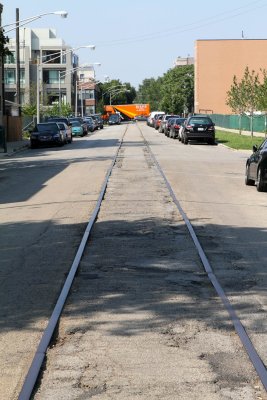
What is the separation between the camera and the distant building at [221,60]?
105 metres

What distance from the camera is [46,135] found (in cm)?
4634

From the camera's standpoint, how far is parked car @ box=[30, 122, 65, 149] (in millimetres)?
46281

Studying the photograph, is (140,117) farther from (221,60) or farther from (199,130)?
(199,130)

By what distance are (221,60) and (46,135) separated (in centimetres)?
6371

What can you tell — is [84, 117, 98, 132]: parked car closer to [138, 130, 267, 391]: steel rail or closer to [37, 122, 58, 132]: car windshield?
[37, 122, 58, 132]: car windshield

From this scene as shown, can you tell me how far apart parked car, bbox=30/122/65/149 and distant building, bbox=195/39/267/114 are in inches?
2400

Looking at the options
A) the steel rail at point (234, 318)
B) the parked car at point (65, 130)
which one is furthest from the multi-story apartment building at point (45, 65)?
the steel rail at point (234, 318)

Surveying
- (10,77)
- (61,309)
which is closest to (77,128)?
(10,77)

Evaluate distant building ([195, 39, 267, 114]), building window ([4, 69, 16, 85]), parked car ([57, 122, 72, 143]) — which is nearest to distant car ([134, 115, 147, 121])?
distant building ([195, 39, 267, 114])

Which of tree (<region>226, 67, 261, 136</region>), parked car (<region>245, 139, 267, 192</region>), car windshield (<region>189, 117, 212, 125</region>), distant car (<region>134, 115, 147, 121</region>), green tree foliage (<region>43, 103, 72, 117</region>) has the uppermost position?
→ tree (<region>226, 67, 261, 136</region>)

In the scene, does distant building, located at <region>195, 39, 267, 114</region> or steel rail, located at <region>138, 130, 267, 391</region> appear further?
distant building, located at <region>195, 39, 267, 114</region>

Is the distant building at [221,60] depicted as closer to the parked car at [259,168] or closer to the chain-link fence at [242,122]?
the chain-link fence at [242,122]

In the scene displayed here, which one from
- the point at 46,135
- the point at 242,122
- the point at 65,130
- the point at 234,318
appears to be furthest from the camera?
the point at 242,122

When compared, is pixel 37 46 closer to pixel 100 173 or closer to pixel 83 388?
pixel 100 173
